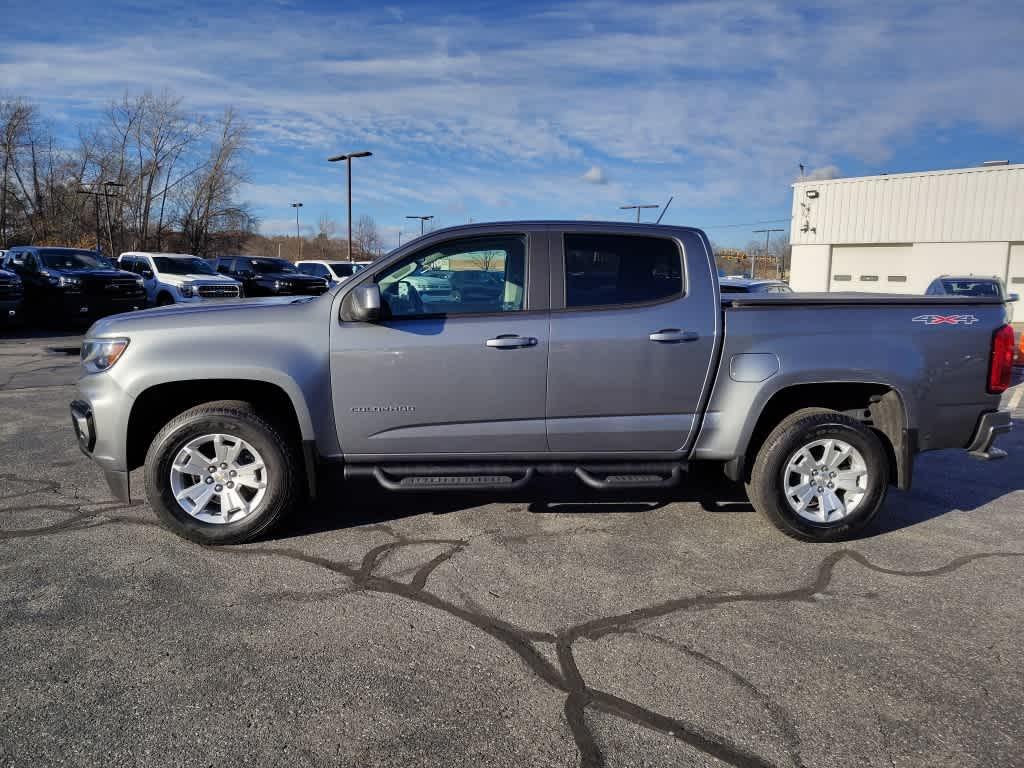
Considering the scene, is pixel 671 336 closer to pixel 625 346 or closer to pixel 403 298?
pixel 625 346

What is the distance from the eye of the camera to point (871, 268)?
102ft

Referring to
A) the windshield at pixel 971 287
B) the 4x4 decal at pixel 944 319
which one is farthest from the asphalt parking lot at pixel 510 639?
the windshield at pixel 971 287

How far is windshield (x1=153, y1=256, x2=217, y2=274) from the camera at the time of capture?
776 inches

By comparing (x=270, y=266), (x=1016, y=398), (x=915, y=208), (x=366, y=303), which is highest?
(x=915, y=208)

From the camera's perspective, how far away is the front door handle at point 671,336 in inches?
166

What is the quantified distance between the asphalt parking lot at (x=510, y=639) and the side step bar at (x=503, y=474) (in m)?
0.37

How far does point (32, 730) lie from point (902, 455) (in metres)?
4.48

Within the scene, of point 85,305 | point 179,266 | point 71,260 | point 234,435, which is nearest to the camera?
point 234,435

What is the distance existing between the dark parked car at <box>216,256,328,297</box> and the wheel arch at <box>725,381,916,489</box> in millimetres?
18203

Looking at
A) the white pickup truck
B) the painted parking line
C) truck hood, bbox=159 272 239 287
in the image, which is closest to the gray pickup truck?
the painted parking line

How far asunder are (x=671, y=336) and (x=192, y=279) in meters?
17.5

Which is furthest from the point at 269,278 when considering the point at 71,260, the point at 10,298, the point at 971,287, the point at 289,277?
the point at 971,287

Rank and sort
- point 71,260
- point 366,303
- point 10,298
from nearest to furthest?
1. point 366,303
2. point 10,298
3. point 71,260

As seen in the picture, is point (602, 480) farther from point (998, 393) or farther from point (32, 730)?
point (32, 730)
